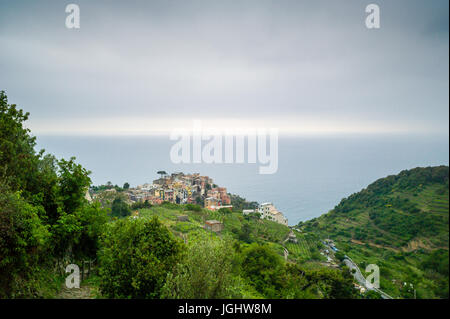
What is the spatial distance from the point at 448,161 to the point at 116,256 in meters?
7.10

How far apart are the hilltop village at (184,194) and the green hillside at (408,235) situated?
20.5 metres

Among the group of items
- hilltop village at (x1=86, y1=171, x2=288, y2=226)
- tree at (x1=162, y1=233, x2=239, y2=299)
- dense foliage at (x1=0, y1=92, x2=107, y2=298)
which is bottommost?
hilltop village at (x1=86, y1=171, x2=288, y2=226)

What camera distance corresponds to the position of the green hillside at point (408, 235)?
154 inches

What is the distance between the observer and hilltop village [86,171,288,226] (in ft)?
91.4

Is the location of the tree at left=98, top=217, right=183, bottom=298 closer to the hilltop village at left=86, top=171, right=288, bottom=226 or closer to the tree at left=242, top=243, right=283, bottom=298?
the tree at left=242, top=243, right=283, bottom=298

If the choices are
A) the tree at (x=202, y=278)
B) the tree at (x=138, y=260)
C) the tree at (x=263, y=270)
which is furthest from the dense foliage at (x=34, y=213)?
the tree at (x=263, y=270)

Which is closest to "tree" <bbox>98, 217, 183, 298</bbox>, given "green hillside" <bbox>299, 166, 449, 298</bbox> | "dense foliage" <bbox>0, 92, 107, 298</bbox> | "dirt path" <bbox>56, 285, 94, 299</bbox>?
"dirt path" <bbox>56, 285, 94, 299</bbox>

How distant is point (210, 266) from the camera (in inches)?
179

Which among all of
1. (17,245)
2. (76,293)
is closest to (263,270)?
(76,293)

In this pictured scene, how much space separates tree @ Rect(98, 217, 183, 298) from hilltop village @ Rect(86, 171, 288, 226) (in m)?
20.8

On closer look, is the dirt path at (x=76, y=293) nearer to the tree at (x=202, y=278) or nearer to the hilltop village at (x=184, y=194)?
the tree at (x=202, y=278)

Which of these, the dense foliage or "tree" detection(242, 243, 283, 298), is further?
"tree" detection(242, 243, 283, 298)

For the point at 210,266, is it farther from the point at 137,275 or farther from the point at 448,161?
the point at 448,161
